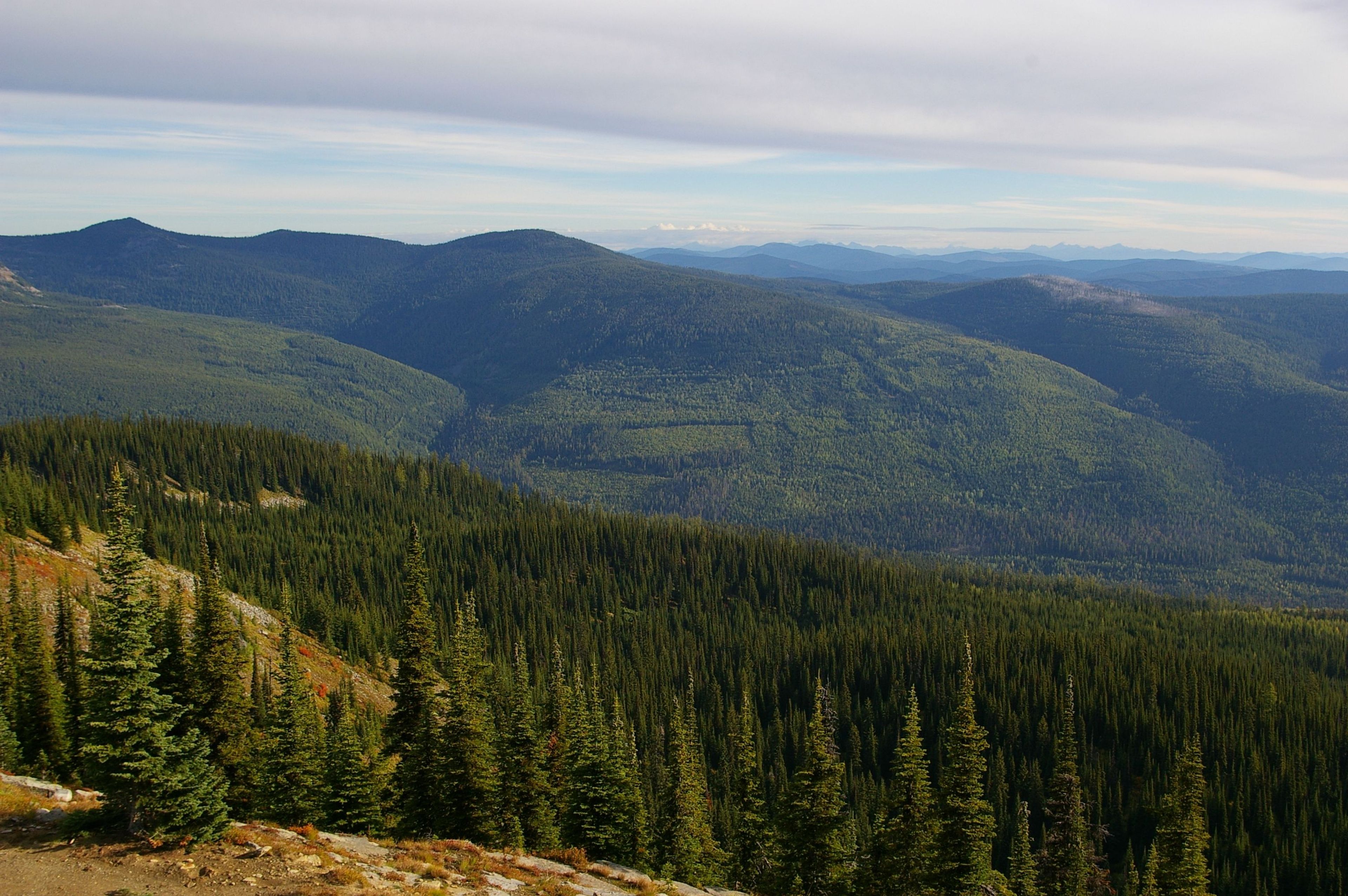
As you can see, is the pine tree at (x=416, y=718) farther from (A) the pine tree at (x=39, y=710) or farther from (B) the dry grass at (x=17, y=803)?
(A) the pine tree at (x=39, y=710)

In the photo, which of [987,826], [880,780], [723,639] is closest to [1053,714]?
[880,780]

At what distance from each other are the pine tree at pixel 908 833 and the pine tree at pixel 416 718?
963 inches

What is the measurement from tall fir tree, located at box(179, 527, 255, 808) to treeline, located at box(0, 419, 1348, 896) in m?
13.9

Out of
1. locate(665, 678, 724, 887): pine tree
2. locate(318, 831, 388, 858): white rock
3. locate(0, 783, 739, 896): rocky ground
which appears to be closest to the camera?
locate(0, 783, 739, 896): rocky ground

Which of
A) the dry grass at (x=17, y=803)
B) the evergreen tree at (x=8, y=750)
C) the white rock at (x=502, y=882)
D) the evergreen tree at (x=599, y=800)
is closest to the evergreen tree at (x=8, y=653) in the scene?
the evergreen tree at (x=8, y=750)

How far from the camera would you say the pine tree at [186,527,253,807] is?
139 feet

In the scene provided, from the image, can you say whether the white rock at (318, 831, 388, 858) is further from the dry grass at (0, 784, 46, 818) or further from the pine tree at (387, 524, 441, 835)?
the dry grass at (0, 784, 46, 818)

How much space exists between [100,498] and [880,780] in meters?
125

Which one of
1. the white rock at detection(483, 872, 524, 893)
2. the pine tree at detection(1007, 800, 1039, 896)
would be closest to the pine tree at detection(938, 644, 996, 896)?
the pine tree at detection(1007, 800, 1039, 896)

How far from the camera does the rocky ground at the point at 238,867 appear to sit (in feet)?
94.5

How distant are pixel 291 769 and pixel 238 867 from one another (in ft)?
54.1

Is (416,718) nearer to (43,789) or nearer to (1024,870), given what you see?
(43,789)

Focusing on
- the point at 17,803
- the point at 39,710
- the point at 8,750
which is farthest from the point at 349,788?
the point at 39,710

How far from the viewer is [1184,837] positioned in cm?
5916
